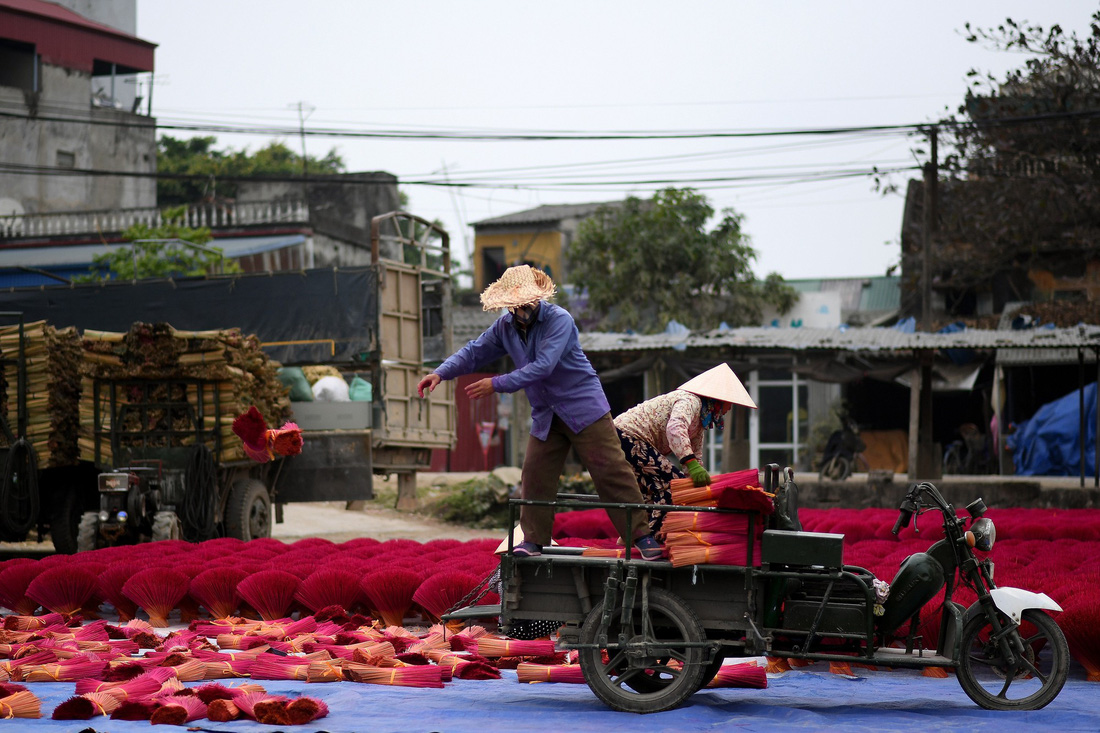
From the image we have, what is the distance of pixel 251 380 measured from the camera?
11.8 metres

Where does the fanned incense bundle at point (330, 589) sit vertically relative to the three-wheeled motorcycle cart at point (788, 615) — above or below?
below

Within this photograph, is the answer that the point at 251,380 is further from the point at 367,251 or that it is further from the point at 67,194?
the point at 67,194

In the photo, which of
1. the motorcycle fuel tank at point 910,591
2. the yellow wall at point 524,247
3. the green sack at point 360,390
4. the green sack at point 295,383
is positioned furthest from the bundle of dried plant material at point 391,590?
the yellow wall at point 524,247

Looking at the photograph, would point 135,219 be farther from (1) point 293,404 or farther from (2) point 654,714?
(2) point 654,714

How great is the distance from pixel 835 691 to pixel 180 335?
752cm

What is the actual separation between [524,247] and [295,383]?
25.1 metres

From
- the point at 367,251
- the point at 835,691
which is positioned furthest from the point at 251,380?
the point at 367,251

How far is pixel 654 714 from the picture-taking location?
4.88 m

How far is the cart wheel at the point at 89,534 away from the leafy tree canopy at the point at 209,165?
30.0 m

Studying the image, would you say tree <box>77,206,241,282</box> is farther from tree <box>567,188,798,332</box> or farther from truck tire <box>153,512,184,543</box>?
truck tire <box>153,512,184,543</box>

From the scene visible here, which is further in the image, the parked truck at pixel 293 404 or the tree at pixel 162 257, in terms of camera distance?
the tree at pixel 162 257

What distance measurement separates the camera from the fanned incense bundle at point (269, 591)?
749 cm

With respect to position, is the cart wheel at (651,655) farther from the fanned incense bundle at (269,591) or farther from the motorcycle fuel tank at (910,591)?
the fanned incense bundle at (269,591)

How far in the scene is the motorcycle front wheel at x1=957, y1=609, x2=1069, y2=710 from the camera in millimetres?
4859
